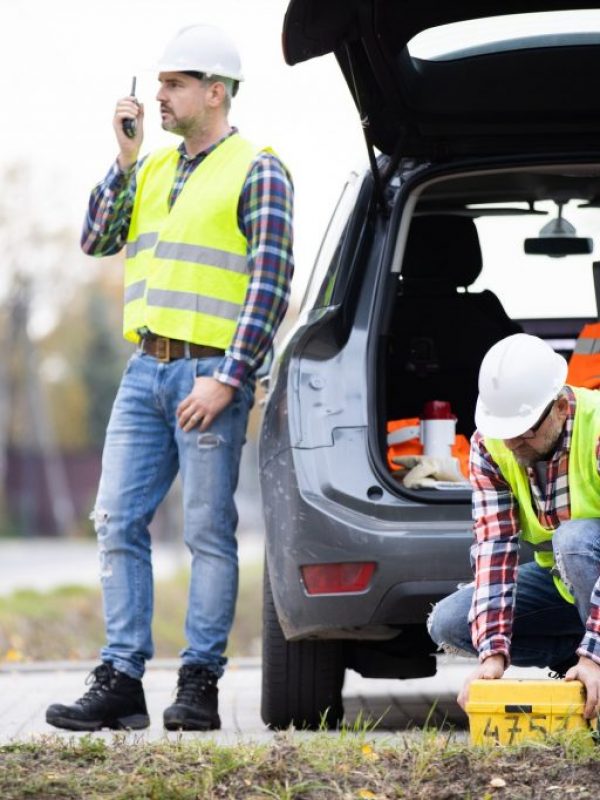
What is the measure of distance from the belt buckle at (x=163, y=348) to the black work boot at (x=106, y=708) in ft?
3.45

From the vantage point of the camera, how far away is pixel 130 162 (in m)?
6.01

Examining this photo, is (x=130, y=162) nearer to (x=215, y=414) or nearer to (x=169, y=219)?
(x=169, y=219)

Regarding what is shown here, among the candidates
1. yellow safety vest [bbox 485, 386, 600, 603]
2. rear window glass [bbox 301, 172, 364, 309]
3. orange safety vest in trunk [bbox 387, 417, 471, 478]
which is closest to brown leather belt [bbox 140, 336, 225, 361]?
rear window glass [bbox 301, 172, 364, 309]

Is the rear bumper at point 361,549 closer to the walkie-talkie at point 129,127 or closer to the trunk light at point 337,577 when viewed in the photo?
the trunk light at point 337,577

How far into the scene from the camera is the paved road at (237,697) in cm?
582

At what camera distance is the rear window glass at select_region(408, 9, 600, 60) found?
5.25m

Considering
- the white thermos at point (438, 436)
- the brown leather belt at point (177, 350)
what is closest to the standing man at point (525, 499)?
the white thermos at point (438, 436)

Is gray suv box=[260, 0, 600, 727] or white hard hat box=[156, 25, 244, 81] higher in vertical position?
white hard hat box=[156, 25, 244, 81]

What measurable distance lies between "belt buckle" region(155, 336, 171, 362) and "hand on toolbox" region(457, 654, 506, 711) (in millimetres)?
1972

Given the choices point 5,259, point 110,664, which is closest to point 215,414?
point 110,664

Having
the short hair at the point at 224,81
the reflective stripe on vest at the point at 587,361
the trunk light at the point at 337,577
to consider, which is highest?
the short hair at the point at 224,81

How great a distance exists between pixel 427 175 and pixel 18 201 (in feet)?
146

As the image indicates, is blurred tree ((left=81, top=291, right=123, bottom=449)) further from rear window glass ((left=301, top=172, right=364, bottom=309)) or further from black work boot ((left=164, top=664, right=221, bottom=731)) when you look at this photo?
black work boot ((left=164, top=664, right=221, bottom=731))

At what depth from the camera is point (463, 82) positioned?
17.8ft
